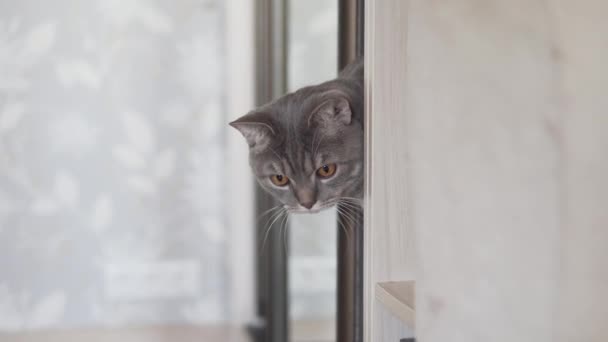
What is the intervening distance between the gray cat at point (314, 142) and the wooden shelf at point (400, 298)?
0.27 metres

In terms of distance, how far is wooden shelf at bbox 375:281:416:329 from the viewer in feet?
1.90

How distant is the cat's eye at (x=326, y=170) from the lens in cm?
91

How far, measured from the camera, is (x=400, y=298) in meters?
0.61

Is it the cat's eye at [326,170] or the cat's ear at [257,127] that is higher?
the cat's ear at [257,127]

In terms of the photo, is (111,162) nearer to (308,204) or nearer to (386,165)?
(308,204)

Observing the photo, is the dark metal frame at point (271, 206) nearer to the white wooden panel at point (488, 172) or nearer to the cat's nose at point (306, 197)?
the cat's nose at point (306, 197)

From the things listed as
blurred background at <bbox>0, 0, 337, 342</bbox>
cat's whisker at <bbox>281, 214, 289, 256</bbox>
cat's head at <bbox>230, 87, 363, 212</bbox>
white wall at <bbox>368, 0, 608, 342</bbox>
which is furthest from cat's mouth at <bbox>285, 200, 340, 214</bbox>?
blurred background at <bbox>0, 0, 337, 342</bbox>

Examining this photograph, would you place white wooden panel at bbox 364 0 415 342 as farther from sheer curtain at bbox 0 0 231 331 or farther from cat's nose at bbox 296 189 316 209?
sheer curtain at bbox 0 0 231 331

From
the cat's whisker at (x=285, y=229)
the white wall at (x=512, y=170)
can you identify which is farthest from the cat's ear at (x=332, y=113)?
the cat's whisker at (x=285, y=229)

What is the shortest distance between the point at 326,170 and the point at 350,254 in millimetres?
142

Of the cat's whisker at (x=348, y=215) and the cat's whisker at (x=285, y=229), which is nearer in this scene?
the cat's whisker at (x=348, y=215)

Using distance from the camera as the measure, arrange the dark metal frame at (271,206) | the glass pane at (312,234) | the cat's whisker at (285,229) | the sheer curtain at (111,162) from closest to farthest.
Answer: the glass pane at (312,234)
the cat's whisker at (285,229)
the dark metal frame at (271,206)
the sheer curtain at (111,162)

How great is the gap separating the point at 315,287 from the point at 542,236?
1.23 metres

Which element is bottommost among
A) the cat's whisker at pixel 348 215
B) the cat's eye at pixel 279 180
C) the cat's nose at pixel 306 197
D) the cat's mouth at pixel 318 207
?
the cat's whisker at pixel 348 215
